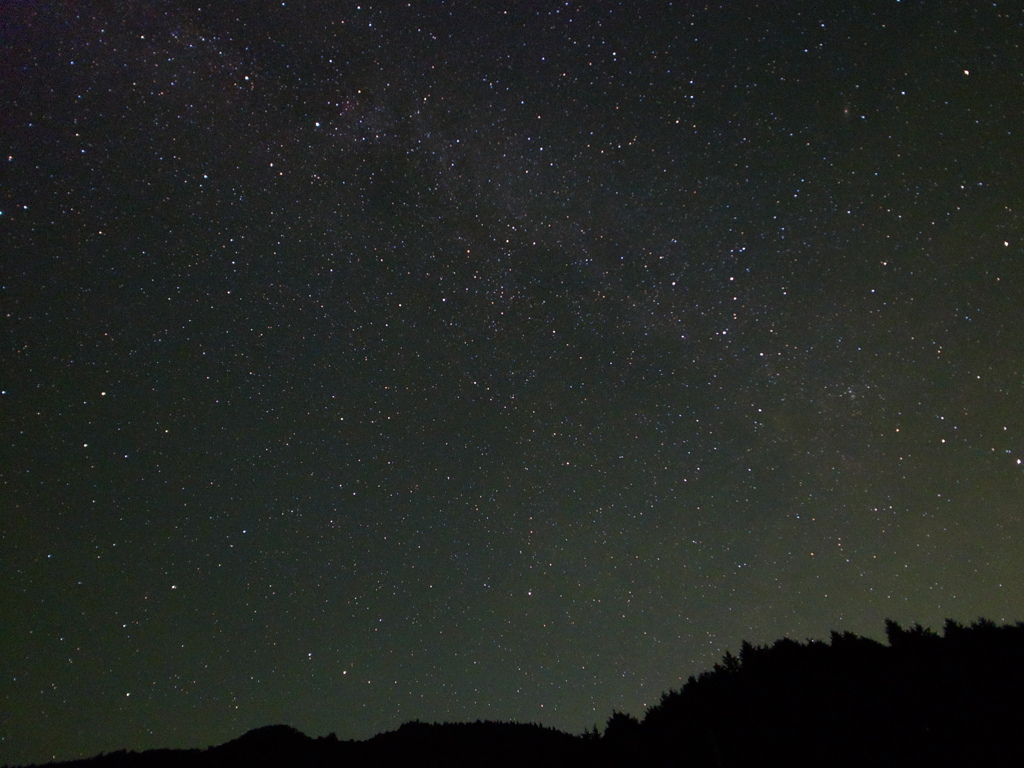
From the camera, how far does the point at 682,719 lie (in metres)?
14.1

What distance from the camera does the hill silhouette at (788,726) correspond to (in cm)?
1058

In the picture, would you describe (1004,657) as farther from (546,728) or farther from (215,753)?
(215,753)

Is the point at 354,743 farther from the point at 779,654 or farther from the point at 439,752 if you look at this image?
the point at 779,654

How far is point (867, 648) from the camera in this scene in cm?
1392

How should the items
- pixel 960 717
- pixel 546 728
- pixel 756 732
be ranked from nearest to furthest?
1. pixel 960 717
2. pixel 756 732
3. pixel 546 728

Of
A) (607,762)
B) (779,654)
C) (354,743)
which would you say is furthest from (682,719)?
(354,743)

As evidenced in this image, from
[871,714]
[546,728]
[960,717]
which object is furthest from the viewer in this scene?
[546,728]

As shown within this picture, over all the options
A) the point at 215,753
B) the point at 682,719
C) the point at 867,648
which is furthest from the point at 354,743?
the point at 867,648

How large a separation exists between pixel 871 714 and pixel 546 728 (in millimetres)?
8543

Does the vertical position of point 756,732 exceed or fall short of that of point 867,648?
it falls short

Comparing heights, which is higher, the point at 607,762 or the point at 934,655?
the point at 934,655

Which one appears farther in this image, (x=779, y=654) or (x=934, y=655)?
(x=779, y=654)

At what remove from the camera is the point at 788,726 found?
473 inches

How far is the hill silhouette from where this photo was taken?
416 inches
